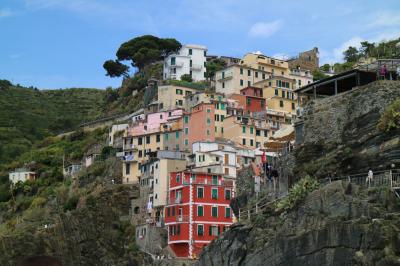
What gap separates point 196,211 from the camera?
66.4 metres

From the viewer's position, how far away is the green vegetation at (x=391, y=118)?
34.1 metres

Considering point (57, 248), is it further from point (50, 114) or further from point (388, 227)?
point (50, 114)

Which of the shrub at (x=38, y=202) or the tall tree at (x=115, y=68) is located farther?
the tall tree at (x=115, y=68)

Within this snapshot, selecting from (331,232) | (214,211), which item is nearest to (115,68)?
(214,211)

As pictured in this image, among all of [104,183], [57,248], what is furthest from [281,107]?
[57,248]

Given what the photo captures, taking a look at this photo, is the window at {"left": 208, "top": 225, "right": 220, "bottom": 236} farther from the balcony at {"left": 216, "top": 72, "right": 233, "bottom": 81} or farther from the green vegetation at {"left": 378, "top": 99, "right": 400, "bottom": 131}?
the balcony at {"left": 216, "top": 72, "right": 233, "bottom": 81}

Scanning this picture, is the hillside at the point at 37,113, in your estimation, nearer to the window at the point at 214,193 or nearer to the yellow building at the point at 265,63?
the yellow building at the point at 265,63

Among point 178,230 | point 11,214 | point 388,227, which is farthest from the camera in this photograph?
point 11,214

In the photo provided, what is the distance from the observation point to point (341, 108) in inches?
1554

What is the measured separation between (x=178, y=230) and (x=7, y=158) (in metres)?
56.6

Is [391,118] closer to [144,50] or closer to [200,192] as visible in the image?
[200,192]

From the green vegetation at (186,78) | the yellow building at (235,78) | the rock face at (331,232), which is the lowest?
the rock face at (331,232)

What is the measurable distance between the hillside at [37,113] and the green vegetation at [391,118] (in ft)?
291

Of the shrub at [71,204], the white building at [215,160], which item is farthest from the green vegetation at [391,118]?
the shrub at [71,204]
